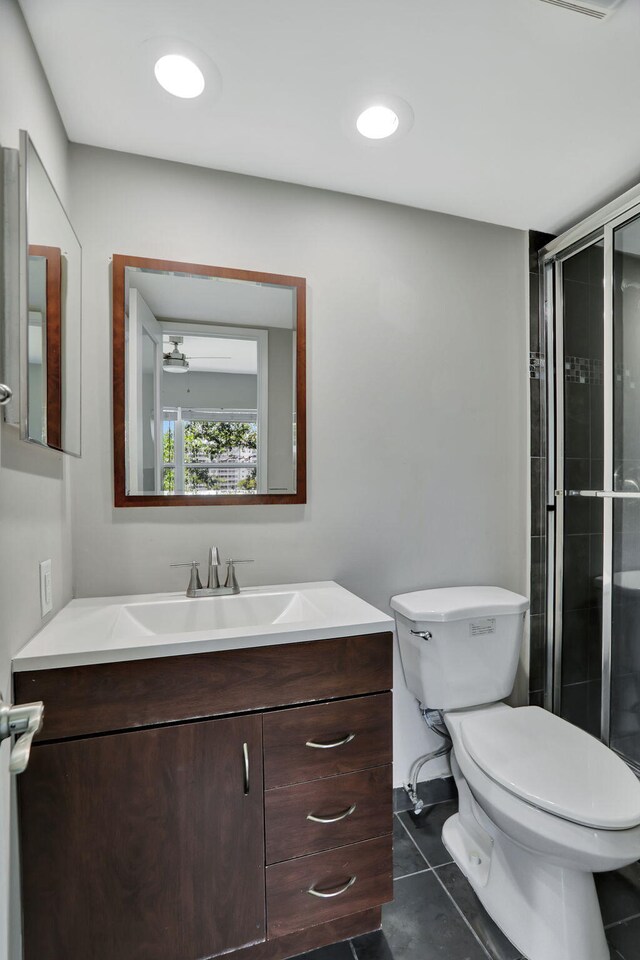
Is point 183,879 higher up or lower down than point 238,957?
higher up

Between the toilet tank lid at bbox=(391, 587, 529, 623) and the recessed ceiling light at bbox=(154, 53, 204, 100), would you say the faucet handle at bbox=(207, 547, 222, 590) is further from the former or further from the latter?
the recessed ceiling light at bbox=(154, 53, 204, 100)

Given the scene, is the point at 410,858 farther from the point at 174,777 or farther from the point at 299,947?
the point at 174,777

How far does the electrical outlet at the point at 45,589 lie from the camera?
1.18 m

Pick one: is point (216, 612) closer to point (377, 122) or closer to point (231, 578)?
point (231, 578)

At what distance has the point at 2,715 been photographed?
2.04ft

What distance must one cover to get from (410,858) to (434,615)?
0.81 m

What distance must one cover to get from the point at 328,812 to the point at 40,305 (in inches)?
55.1

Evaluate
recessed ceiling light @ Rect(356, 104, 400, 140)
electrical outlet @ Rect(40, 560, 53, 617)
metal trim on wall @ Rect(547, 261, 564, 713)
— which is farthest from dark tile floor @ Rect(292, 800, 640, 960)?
recessed ceiling light @ Rect(356, 104, 400, 140)

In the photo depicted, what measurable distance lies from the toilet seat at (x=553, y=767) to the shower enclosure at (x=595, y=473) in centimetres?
41

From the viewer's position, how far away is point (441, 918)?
138 cm

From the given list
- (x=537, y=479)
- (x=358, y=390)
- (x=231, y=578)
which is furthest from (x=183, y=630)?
(x=537, y=479)

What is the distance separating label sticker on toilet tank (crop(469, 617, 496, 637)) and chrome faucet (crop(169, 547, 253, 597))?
0.79 m

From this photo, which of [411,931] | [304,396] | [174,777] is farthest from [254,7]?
[411,931]

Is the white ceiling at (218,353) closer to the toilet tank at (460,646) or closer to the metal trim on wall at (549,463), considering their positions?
the toilet tank at (460,646)
